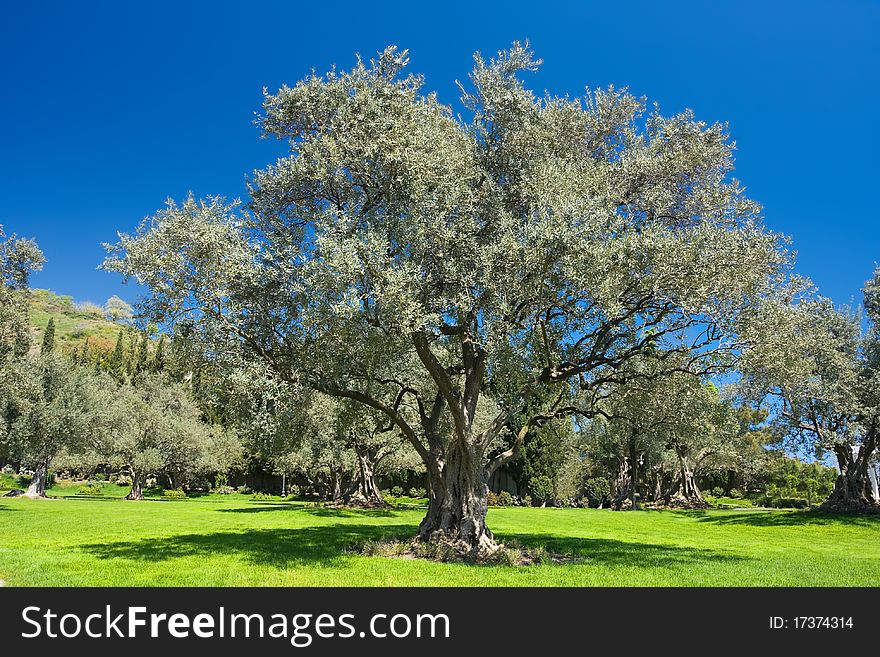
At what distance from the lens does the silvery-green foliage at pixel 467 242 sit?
48.0 feet

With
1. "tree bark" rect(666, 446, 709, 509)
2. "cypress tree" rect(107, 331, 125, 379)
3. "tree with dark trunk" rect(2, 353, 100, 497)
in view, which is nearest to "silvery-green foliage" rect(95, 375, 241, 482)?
"tree with dark trunk" rect(2, 353, 100, 497)

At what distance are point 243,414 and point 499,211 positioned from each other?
32.5ft

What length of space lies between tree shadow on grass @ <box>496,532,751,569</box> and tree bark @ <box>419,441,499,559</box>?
2996 mm

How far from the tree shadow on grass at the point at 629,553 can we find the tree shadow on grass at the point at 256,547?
582 cm

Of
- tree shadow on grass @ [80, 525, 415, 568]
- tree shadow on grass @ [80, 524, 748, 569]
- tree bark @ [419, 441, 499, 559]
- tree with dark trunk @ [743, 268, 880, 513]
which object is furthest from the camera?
tree with dark trunk @ [743, 268, 880, 513]

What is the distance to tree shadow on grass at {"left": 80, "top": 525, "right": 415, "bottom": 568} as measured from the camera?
53.0ft

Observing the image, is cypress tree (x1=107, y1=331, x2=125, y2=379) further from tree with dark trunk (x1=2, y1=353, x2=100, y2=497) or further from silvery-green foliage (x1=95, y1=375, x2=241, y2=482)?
tree with dark trunk (x1=2, y1=353, x2=100, y2=497)

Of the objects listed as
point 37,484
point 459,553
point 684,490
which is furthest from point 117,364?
point 459,553

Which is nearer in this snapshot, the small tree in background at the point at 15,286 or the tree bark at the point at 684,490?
the small tree in background at the point at 15,286

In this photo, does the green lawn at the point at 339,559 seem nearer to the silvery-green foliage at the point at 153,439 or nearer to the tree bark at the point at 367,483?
the tree bark at the point at 367,483

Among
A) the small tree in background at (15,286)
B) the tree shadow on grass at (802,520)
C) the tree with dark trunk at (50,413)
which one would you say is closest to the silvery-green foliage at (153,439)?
the tree with dark trunk at (50,413)

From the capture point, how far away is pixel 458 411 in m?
18.3
